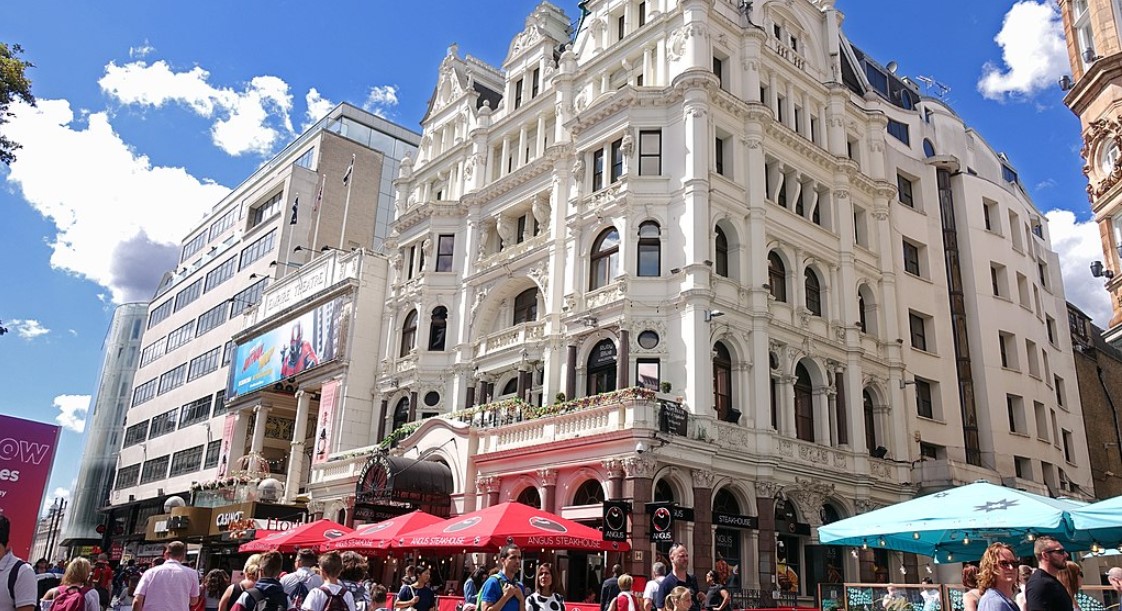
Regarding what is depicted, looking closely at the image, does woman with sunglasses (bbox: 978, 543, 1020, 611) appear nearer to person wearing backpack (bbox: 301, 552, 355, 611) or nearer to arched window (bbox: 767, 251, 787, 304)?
person wearing backpack (bbox: 301, 552, 355, 611)

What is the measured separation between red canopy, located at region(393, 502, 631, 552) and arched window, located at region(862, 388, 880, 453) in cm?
1649

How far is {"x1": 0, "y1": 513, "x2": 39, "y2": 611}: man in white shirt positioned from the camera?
6.73 m

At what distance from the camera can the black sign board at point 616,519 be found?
23062 mm

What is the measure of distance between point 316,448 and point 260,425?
326 inches

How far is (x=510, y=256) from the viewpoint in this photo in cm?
3525

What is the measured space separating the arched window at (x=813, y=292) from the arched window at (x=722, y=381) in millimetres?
5667

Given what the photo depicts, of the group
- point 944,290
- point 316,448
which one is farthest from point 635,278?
point 316,448

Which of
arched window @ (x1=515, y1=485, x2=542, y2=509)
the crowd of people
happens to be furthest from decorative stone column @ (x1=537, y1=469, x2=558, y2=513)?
the crowd of people

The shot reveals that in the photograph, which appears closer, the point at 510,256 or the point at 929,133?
the point at 510,256

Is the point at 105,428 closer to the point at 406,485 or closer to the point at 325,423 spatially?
the point at 325,423

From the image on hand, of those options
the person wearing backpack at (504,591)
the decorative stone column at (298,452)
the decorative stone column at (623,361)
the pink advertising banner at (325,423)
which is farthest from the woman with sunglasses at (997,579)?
the decorative stone column at (298,452)

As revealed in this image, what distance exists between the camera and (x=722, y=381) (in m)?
28.4

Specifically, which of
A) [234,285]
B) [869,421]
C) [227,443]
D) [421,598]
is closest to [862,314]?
[869,421]

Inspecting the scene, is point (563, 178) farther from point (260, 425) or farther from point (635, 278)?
point (260, 425)
